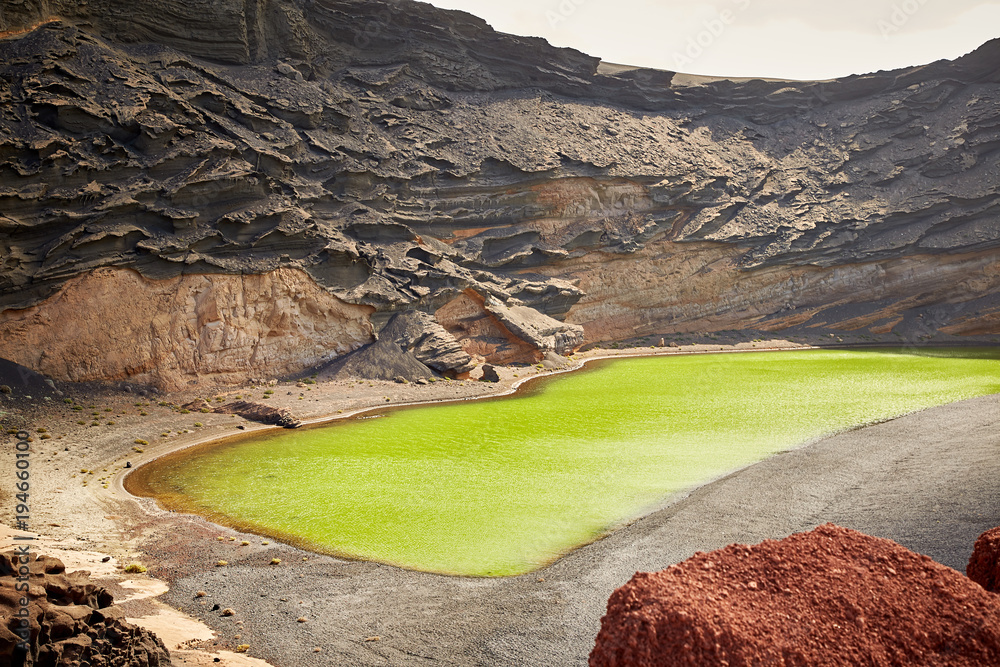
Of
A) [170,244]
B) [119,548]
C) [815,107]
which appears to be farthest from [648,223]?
[119,548]

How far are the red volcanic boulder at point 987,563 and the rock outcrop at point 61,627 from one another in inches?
304

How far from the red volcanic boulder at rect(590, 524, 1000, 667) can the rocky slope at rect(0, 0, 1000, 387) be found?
24.4m

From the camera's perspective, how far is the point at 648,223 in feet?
147

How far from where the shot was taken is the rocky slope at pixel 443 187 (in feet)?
82.2

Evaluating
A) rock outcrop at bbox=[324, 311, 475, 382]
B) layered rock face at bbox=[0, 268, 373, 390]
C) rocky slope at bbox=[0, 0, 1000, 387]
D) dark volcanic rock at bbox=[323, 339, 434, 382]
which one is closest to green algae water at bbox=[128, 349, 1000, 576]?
rock outcrop at bbox=[324, 311, 475, 382]

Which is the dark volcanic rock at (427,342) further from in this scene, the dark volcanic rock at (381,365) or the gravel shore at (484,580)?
the gravel shore at (484,580)

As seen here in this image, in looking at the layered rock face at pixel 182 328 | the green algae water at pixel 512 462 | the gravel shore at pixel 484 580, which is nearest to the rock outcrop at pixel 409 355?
the layered rock face at pixel 182 328

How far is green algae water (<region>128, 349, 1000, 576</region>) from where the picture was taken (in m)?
12.3

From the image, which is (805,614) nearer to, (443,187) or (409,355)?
(409,355)

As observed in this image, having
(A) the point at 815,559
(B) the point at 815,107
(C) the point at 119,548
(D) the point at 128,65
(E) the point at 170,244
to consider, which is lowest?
(C) the point at 119,548

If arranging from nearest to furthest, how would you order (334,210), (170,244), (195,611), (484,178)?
1. (195,611)
2. (170,244)
3. (334,210)
4. (484,178)

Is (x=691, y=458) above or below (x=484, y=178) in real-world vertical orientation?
below

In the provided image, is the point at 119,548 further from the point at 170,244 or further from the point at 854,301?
the point at 854,301

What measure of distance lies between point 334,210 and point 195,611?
26.1 m
